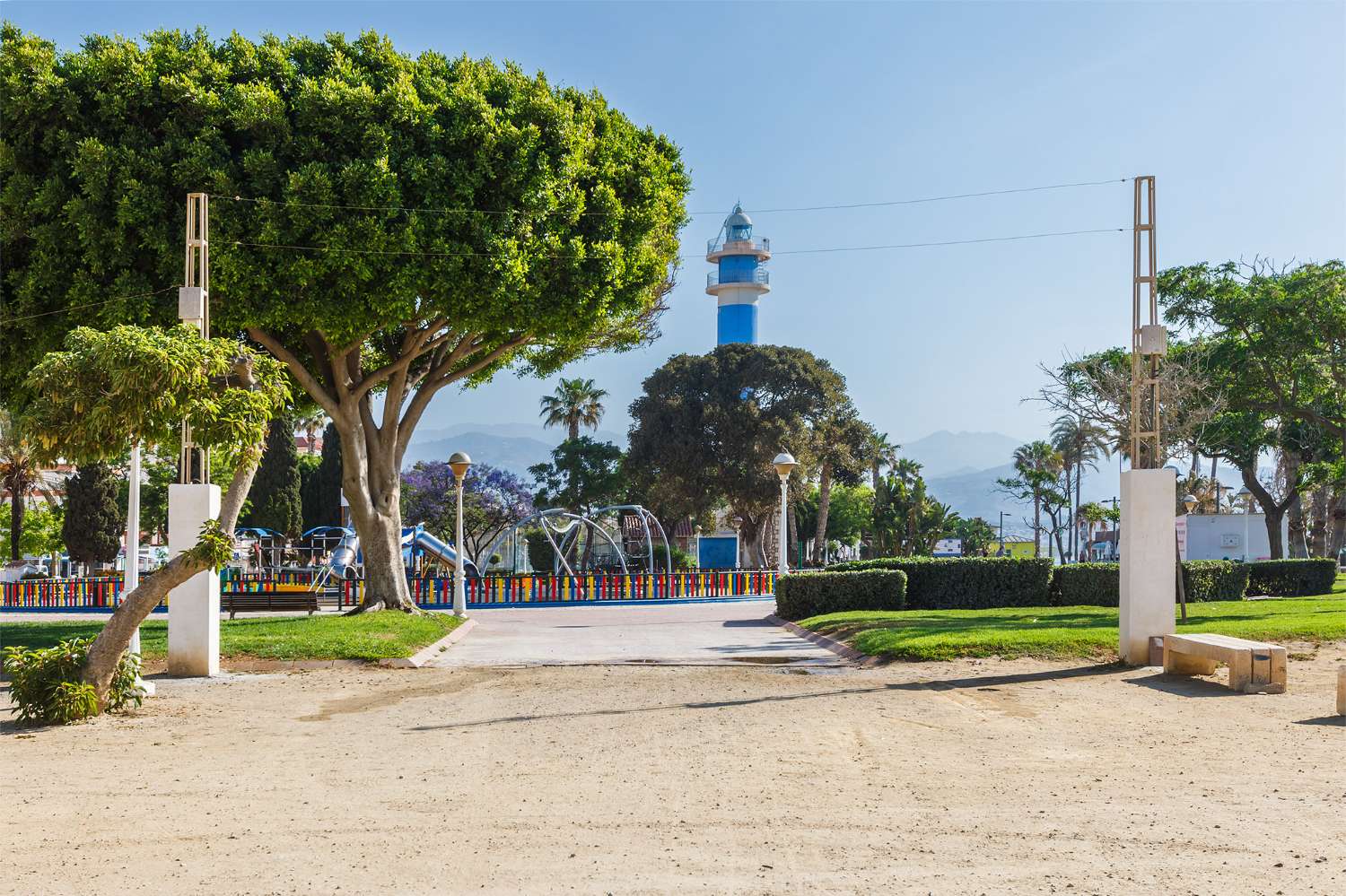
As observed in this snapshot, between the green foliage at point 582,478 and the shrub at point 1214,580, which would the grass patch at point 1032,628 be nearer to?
the shrub at point 1214,580

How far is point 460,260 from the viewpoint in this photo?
62.6 feet

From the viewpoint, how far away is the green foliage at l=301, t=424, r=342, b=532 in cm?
5259

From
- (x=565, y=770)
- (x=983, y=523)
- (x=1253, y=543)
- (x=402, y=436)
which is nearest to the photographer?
(x=565, y=770)

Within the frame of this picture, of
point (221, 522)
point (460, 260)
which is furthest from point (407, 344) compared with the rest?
point (221, 522)

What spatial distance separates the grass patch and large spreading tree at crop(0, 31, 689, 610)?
7.57 m

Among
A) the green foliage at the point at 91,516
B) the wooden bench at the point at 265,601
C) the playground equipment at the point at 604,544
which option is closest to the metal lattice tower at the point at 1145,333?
the wooden bench at the point at 265,601

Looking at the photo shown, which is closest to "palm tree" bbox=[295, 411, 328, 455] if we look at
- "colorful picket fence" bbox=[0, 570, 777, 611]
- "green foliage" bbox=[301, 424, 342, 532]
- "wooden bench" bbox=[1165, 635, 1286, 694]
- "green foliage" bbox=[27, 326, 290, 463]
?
"green foliage" bbox=[301, 424, 342, 532]

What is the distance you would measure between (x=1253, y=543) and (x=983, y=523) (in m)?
41.5

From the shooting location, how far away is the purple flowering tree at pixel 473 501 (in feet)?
179

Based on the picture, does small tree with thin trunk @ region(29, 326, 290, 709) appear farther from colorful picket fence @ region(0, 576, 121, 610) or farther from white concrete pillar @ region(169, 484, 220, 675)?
colorful picket fence @ region(0, 576, 121, 610)

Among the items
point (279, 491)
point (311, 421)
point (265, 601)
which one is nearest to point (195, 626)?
point (265, 601)

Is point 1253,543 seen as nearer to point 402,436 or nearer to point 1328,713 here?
point 402,436

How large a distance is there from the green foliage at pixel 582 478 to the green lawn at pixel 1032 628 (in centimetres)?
3425

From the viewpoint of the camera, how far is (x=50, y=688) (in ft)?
32.6
